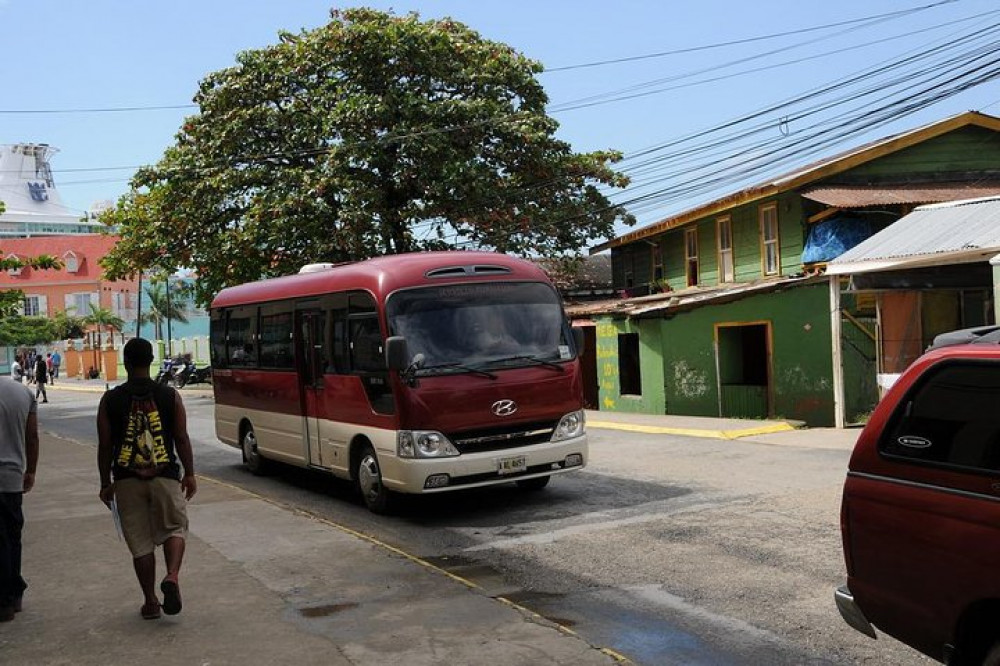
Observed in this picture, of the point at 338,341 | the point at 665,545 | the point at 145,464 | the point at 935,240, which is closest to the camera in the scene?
the point at 145,464

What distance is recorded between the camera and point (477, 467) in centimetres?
1019

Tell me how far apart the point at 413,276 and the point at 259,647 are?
17.9 feet

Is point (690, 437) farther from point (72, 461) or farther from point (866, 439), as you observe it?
point (866, 439)

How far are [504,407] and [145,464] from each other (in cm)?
448

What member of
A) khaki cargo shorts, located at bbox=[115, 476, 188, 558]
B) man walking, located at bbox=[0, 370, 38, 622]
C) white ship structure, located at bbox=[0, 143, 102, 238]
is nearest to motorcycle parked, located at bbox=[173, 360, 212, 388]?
man walking, located at bbox=[0, 370, 38, 622]

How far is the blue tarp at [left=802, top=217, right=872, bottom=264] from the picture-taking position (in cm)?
2245

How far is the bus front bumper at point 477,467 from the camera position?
33.0ft

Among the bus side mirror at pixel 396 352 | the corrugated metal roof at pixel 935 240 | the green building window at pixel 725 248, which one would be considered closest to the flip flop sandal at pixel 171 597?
the bus side mirror at pixel 396 352

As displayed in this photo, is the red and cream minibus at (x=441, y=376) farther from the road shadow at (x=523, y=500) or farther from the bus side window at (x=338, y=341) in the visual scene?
the road shadow at (x=523, y=500)

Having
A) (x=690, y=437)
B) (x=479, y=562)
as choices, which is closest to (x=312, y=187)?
(x=690, y=437)

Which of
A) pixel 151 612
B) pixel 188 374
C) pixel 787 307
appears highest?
pixel 787 307

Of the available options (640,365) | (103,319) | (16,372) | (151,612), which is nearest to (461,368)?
(151,612)

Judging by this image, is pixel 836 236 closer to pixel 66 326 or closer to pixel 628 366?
pixel 628 366

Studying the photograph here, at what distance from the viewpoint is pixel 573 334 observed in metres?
11.2
